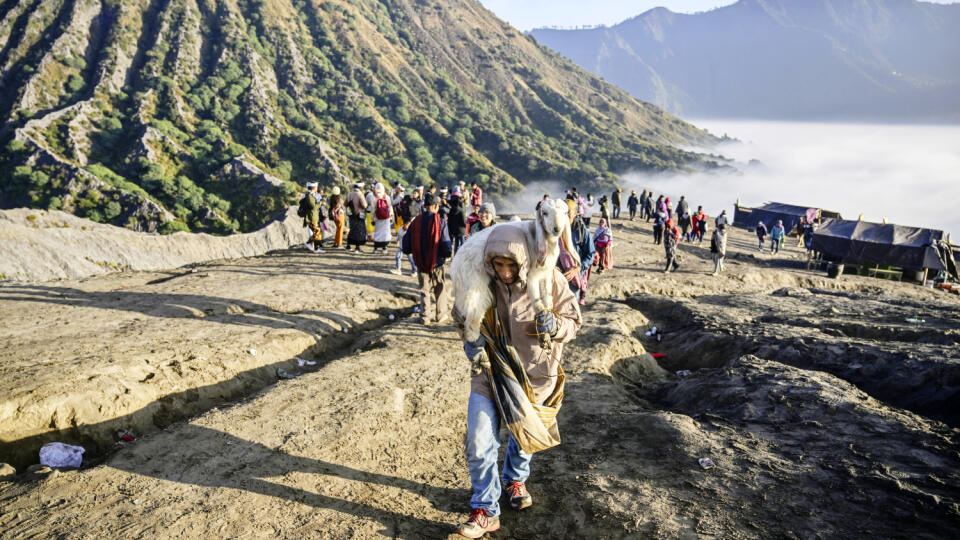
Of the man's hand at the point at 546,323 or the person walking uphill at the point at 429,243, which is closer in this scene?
the man's hand at the point at 546,323

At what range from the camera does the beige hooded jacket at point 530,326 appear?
310 cm

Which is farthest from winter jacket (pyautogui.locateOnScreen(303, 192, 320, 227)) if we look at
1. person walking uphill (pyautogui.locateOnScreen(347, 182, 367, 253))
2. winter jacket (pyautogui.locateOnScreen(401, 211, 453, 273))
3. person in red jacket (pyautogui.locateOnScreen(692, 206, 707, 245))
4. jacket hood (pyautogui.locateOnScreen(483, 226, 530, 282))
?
person in red jacket (pyautogui.locateOnScreen(692, 206, 707, 245))

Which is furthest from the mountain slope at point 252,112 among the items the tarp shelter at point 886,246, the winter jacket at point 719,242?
the tarp shelter at point 886,246

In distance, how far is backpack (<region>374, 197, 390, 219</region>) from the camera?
12.3 m

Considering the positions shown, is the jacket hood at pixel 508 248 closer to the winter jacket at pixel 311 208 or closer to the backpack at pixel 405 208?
the backpack at pixel 405 208

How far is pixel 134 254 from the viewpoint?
13789 millimetres

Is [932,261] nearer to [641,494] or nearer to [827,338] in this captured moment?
[827,338]

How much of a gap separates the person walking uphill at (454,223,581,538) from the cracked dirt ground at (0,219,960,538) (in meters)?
0.52

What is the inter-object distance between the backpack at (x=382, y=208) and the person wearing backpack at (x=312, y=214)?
1.56 meters

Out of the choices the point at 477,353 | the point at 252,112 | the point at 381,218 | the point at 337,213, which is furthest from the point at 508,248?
the point at 252,112

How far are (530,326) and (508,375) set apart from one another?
1.08 feet

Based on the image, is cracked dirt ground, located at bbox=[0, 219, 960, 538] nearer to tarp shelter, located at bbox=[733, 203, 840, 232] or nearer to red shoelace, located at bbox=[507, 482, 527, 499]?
red shoelace, located at bbox=[507, 482, 527, 499]

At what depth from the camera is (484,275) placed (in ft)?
10.1

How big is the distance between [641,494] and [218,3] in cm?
7991
